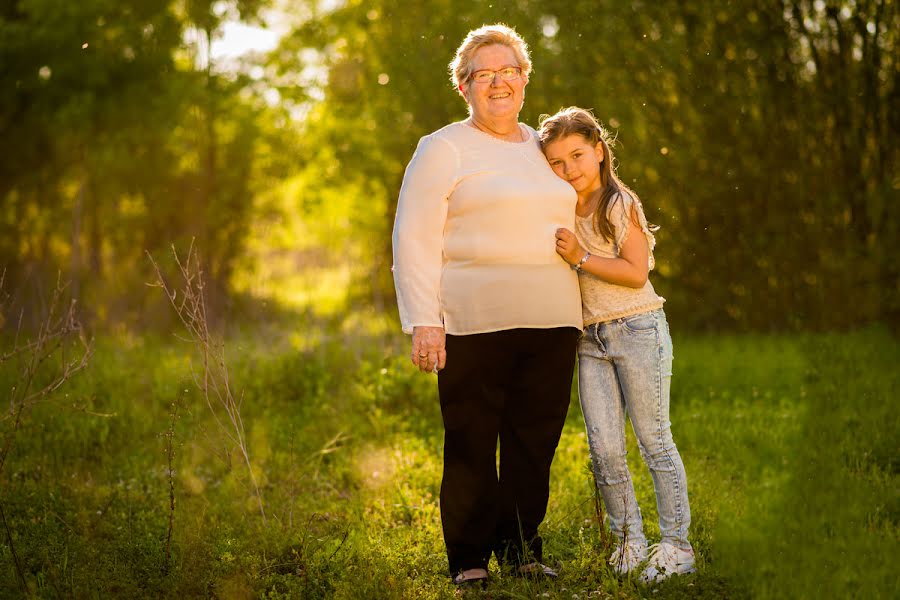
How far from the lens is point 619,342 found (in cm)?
370

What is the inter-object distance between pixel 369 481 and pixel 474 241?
2498mm

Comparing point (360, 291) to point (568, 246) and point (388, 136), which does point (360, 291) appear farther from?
point (568, 246)

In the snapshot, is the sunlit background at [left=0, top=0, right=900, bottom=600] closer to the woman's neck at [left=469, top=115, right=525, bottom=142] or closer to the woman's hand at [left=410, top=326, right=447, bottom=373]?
the woman's hand at [left=410, top=326, right=447, bottom=373]

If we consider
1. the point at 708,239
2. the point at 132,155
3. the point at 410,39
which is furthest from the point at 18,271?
the point at 708,239

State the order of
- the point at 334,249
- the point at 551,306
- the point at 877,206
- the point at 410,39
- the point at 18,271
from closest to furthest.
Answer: the point at 551,306
the point at 877,206
the point at 410,39
the point at 18,271
the point at 334,249

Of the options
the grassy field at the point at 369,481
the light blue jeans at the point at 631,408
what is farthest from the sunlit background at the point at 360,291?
the light blue jeans at the point at 631,408

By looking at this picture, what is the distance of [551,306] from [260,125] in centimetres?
1059

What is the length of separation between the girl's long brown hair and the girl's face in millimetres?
20

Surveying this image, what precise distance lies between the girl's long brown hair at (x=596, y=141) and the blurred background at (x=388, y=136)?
3789 mm

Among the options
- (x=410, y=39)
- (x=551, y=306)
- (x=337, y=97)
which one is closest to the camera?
(x=551, y=306)

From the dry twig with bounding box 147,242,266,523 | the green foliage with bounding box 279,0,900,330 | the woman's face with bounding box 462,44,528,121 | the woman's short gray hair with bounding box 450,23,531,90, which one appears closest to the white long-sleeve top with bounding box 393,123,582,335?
the woman's face with bounding box 462,44,528,121

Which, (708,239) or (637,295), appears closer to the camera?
(637,295)

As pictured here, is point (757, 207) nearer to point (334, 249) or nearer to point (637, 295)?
point (637, 295)

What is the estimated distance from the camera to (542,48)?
9438 millimetres
